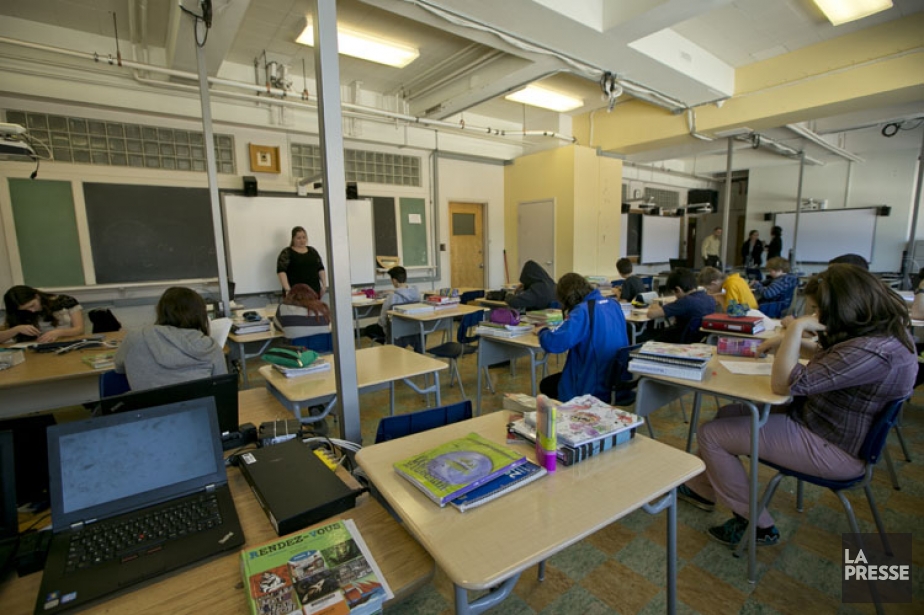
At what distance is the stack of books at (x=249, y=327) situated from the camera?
12.0 feet

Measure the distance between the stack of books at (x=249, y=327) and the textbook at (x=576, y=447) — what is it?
9.74 ft

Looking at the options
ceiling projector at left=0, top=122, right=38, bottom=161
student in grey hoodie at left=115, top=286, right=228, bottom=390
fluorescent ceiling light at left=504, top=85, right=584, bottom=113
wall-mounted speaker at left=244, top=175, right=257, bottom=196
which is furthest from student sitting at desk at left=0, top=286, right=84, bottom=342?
fluorescent ceiling light at left=504, top=85, right=584, bottom=113

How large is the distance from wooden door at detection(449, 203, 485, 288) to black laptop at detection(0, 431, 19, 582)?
24.5 feet

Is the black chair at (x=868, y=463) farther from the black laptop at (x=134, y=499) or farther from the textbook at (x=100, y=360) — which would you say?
the textbook at (x=100, y=360)

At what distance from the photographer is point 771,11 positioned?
15.0ft

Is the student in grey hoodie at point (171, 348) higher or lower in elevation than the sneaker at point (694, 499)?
higher

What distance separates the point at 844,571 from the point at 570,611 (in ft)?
4.18

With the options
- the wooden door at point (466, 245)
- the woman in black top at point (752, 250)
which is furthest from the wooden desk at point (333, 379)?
the woman in black top at point (752, 250)

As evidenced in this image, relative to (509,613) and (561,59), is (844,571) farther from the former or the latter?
(561,59)

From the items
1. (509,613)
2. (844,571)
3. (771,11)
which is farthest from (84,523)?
(771,11)

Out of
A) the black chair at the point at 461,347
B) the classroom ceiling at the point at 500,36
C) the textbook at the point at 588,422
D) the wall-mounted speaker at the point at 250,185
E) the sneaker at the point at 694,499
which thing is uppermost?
the classroom ceiling at the point at 500,36

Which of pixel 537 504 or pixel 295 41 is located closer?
pixel 537 504

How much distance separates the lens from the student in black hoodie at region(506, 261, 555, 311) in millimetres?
4547

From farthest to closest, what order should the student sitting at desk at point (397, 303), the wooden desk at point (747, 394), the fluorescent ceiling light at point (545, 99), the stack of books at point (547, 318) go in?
the fluorescent ceiling light at point (545, 99) < the student sitting at desk at point (397, 303) < the stack of books at point (547, 318) < the wooden desk at point (747, 394)
